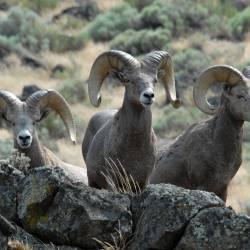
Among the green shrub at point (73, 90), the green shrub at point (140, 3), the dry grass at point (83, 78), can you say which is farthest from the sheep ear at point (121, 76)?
the green shrub at point (140, 3)

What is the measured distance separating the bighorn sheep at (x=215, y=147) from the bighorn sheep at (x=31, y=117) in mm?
1559

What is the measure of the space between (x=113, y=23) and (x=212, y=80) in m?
30.5

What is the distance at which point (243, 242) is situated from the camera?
835 cm

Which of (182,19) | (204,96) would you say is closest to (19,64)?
(182,19)

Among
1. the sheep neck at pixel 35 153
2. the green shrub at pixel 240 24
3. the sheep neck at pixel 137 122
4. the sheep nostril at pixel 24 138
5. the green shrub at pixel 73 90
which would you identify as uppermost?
the sheep neck at pixel 137 122

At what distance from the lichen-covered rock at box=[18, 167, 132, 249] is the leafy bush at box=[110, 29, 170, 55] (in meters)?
29.5

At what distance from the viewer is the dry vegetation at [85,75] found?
24969mm

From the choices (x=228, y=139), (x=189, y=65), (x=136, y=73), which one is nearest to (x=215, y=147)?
(x=228, y=139)

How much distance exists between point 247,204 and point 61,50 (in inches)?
910

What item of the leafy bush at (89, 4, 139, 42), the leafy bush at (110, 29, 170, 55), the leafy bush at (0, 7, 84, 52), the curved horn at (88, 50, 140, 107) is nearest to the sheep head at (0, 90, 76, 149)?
the curved horn at (88, 50, 140, 107)

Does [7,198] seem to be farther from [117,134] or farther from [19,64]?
[19,64]

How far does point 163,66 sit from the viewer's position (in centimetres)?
1360

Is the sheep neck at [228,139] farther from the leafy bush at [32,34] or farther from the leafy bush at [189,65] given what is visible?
the leafy bush at [32,34]

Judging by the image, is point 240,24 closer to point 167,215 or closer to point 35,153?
point 35,153
